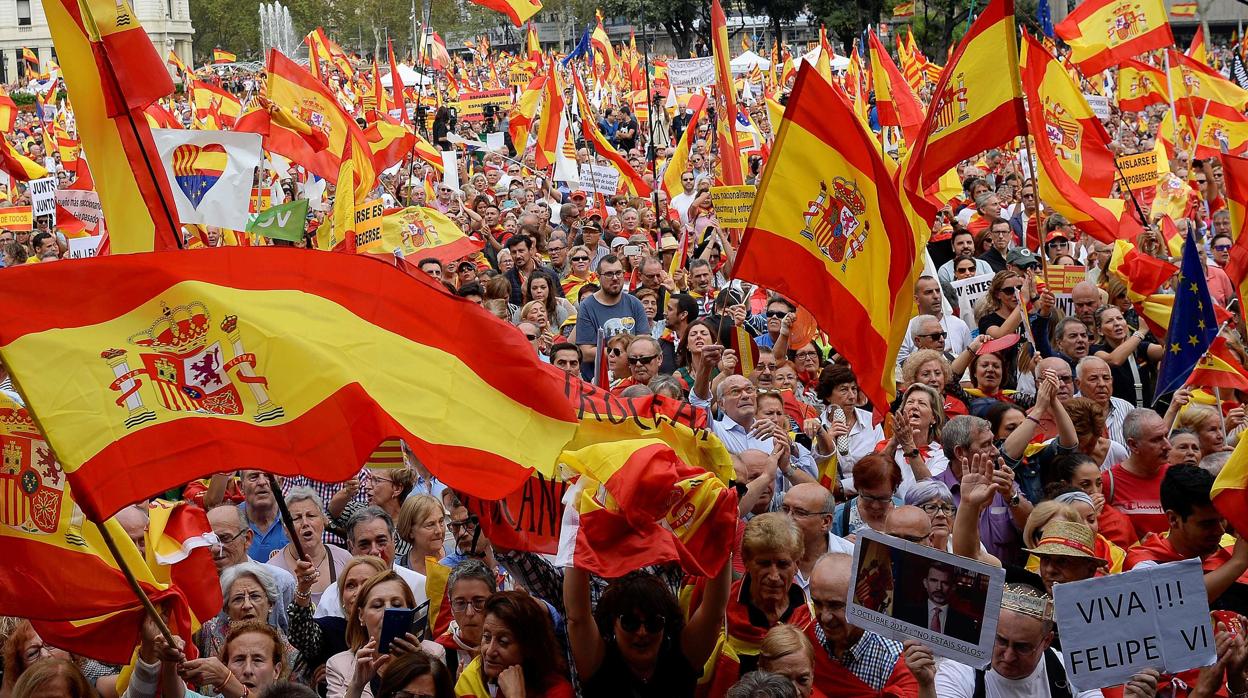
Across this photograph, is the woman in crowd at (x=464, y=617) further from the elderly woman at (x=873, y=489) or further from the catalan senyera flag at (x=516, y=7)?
the catalan senyera flag at (x=516, y=7)

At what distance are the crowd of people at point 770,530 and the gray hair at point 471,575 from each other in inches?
0.5

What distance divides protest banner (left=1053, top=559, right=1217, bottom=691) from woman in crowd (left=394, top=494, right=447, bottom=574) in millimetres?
3018

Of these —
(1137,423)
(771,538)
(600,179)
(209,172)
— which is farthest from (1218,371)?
(600,179)

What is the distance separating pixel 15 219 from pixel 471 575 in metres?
11.4

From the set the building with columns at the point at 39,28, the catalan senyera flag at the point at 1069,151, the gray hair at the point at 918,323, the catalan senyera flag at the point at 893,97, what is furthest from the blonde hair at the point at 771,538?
the building with columns at the point at 39,28

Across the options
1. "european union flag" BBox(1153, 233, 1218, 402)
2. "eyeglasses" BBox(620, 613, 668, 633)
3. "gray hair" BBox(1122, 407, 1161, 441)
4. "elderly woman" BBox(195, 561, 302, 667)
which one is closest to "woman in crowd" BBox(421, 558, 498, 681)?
"eyeglasses" BBox(620, 613, 668, 633)

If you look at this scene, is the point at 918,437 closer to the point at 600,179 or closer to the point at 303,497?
the point at 303,497

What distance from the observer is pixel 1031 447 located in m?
7.63

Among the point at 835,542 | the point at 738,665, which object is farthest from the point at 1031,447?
the point at 738,665

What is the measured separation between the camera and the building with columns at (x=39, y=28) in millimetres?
105312

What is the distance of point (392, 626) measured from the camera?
502 cm

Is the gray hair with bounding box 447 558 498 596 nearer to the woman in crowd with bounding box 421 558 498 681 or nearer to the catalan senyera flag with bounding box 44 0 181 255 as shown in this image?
the woman in crowd with bounding box 421 558 498 681

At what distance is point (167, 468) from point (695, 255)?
10546 millimetres

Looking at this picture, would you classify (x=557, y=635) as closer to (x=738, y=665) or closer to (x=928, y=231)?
(x=738, y=665)
